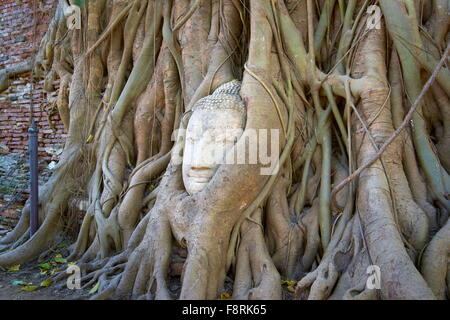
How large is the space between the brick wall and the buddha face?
9.46 feet

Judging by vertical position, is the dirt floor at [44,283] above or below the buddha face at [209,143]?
below

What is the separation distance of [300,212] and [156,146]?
158cm

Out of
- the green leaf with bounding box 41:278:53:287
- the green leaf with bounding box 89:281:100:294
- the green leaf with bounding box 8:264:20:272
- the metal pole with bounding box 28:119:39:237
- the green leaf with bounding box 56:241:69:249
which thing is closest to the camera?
the green leaf with bounding box 89:281:100:294

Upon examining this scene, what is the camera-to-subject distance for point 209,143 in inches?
103

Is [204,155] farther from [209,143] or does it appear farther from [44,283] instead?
[44,283]

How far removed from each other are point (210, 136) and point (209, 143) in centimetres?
5

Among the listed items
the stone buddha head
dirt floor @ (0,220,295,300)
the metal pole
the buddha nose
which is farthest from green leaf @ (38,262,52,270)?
the buddha nose

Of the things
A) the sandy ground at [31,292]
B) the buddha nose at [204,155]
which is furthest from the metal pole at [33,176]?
the buddha nose at [204,155]

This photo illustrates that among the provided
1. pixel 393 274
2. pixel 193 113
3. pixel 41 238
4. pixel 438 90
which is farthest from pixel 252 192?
pixel 41 238

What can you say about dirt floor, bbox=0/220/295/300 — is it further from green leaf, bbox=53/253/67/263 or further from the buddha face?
the buddha face

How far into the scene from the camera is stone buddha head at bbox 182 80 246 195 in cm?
259

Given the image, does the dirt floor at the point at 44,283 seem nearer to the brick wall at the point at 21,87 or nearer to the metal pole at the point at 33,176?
the metal pole at the point at 33,176

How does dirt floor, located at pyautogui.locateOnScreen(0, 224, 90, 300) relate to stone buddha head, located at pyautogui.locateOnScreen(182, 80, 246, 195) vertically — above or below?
below

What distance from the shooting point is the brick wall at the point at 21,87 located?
4.87 meters
